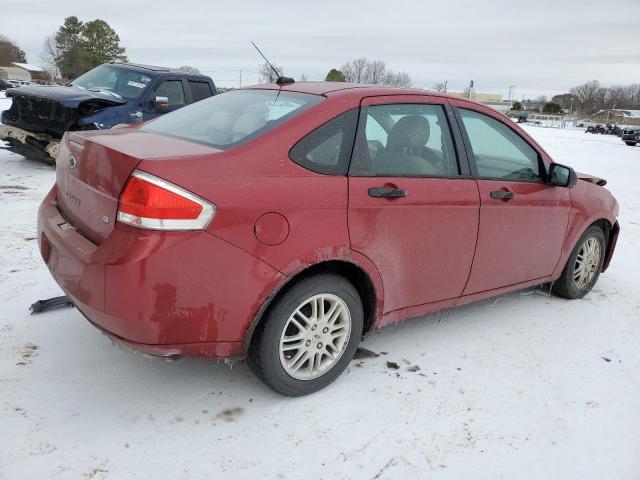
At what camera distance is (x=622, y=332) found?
4.00 m

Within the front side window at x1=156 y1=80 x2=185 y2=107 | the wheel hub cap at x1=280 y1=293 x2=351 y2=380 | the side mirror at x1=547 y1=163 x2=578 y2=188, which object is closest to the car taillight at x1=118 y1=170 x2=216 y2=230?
the wheel hub cap at x1=280 y1=293 x2=351 y2=380

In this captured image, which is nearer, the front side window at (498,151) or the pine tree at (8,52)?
the front side window at (498,151)

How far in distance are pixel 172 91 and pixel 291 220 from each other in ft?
25.0

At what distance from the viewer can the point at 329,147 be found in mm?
2816

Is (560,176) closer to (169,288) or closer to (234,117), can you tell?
(234,117)

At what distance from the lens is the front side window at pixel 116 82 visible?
29.5ft

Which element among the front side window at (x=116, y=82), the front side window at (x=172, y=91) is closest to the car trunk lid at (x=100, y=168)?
the front side window at (x=116, y=82)

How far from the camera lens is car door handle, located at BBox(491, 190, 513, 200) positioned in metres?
3.52

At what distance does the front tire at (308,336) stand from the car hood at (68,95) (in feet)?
22.0

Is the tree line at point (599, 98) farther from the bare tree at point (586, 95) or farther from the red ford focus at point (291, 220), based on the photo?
the red ford focus at point (291, 220)

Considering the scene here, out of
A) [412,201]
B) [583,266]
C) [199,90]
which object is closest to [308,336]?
[412,201]

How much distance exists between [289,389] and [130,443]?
0.81 m

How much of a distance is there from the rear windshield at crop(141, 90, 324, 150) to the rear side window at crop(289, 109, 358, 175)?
0.17 meters

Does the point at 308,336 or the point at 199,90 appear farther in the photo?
A: the point at 199,90
